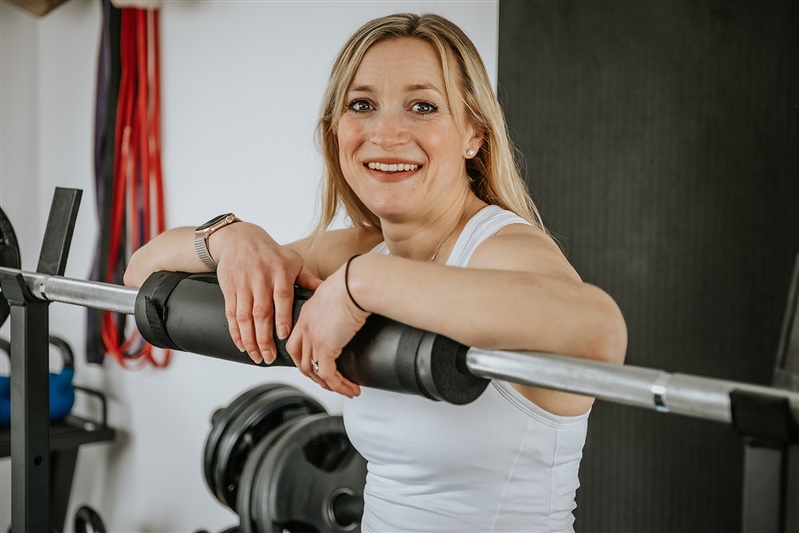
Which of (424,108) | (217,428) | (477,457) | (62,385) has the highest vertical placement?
(424,108)

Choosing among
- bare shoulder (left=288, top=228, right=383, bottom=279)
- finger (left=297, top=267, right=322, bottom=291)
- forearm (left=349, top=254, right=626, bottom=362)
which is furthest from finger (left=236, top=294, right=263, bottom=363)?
bare shoulder (left=288, top=228, right=383, bottom=279)

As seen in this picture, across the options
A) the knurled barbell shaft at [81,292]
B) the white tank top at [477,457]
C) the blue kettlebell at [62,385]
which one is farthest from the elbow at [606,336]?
the blue kettlebell at [62,385]

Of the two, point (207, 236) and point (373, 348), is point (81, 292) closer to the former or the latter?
point (207, 236)

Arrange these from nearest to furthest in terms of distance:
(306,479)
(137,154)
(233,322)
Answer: (233,322) < (306,479) < (137,154)

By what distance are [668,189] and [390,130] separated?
2.20 ft

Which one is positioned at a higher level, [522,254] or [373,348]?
[522,254]

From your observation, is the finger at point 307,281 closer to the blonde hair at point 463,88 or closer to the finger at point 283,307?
the finger at point 283,307

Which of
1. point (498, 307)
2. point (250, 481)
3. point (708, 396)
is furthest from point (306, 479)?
point (708, 396)

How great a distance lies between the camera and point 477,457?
121 centimetres

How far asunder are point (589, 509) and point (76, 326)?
2.32 meters

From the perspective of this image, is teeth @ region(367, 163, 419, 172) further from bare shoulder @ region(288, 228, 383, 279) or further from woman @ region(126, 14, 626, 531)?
bare shoulder @ region(288, 228, 383, 279)

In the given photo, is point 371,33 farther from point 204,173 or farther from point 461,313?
point 204,173

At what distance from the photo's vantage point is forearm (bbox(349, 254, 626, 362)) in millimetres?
929

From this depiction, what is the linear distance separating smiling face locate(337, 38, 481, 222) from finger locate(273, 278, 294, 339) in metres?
0.31
